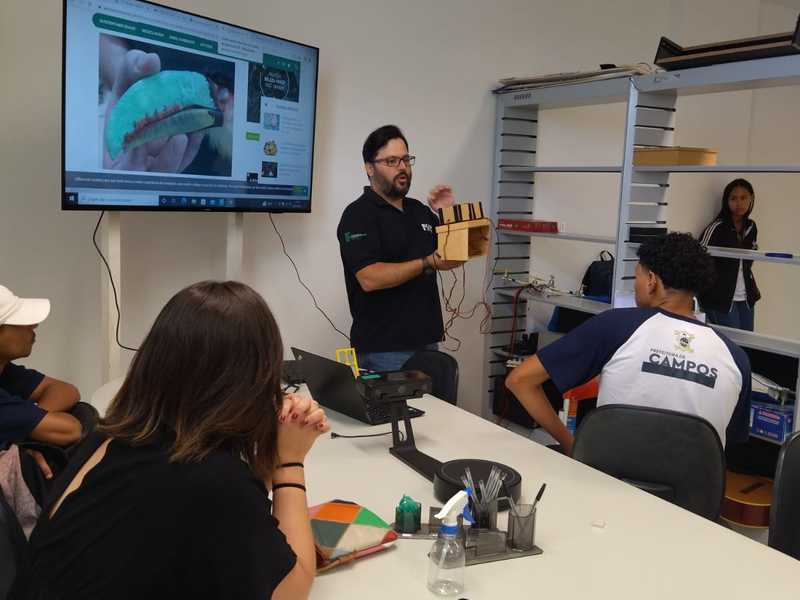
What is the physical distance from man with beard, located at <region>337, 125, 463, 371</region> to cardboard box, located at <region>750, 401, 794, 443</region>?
135 cm

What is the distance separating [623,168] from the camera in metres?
3.44

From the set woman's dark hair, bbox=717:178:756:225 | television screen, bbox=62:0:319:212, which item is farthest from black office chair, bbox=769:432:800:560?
woman's dark hair, bbox=717:178:756:225

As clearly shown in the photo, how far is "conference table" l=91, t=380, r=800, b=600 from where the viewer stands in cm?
128

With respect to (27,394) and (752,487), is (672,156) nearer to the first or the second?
(752,487)

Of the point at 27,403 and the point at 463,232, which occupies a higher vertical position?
the point at 463,232

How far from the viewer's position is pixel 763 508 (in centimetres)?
285

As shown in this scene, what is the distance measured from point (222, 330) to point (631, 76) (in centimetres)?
284

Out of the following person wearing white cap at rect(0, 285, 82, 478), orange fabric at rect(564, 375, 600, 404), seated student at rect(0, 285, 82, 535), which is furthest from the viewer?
orange fabric at rect(564, 375, 600, 404)

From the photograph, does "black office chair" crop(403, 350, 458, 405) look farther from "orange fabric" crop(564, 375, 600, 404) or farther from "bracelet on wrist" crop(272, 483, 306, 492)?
"bracelet on wrist" crop(272, 483, 306, 492)

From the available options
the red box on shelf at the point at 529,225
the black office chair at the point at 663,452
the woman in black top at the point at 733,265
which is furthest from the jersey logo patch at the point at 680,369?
the woman in black top at the point at 733,265

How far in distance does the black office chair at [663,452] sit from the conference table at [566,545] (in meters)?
0.09

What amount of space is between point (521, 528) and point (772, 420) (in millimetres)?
1924

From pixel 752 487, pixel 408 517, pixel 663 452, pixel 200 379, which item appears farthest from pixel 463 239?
pixel 752 487

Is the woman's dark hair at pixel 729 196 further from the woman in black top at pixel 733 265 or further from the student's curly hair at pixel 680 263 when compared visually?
the student's curly hair at pixel 680 263
